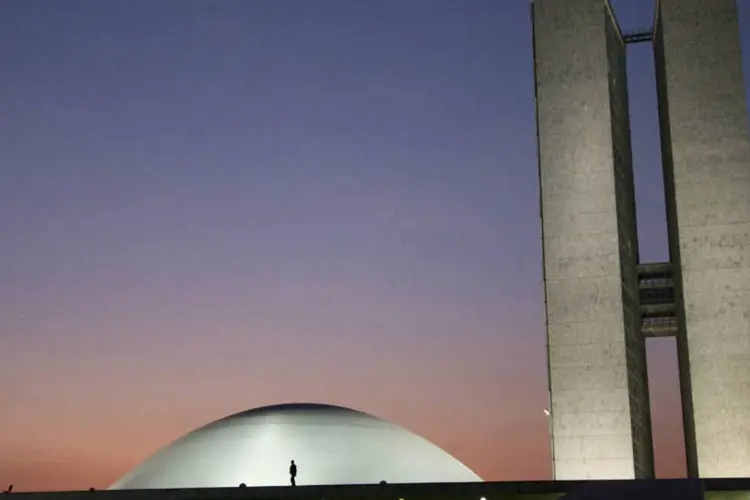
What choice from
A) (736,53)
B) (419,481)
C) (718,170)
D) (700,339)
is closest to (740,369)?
(700,339)

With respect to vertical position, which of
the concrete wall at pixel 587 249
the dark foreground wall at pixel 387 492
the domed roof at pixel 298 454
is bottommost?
the dark foreground wall at pixel 387 492

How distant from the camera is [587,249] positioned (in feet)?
219

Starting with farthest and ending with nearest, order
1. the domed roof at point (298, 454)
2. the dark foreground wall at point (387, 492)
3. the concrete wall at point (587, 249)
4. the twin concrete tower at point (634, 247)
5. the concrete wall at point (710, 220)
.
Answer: the concrete wall at point (587, 249), the twin concrete tower at point (634, 247), the concrete wall at point (710, 220), the domed roof at point (298, 454), the dark foreground wall at point (387, 492)

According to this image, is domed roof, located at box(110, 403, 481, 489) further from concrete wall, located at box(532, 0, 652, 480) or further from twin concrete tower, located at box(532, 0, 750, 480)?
twin concrete tower, located at box(532, 0, 750, 480)

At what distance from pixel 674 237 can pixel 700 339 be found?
22.5 feet

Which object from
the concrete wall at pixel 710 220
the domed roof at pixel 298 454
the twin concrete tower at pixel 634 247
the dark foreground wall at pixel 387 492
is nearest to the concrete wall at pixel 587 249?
the twin concrete tower at pixel 634 247

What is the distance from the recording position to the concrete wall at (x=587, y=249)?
209 feet

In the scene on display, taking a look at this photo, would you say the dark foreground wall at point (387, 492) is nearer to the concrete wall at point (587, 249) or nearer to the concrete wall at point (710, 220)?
the concrete wall at point (710, 220)

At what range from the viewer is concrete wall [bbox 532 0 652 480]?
63.7 meters

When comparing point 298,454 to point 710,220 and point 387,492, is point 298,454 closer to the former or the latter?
point 387,492

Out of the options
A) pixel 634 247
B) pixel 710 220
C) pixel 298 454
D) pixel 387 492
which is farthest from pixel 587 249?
pixel 387 492

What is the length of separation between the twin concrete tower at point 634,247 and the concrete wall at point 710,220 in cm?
7

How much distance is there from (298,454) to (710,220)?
28.4 meters

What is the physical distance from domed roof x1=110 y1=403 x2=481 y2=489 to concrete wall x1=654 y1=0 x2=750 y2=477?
15.9 m
